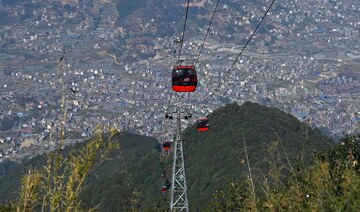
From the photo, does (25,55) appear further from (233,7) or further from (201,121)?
(201,121)

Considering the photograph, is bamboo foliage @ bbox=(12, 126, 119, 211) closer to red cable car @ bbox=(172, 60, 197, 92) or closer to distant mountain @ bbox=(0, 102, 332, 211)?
red cable car @ bbox=(172, 60, 197, 92)

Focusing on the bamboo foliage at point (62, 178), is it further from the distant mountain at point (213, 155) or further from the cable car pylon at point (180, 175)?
the distant mountain at point (213, 155)

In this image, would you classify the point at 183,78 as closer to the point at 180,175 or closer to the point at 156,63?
the point at 180,175

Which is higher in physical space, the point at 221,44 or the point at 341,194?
the point at 341,194

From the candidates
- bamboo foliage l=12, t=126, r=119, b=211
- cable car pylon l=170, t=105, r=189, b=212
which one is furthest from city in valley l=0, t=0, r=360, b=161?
bamboo foliage l=12, t=126, r=119, b=211

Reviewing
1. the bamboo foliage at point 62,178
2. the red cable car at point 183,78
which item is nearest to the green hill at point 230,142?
the red cable car at point 183,78

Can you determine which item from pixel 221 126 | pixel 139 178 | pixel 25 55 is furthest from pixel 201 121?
pixel 25 55

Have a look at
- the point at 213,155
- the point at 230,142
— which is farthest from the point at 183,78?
the point at 230,142
